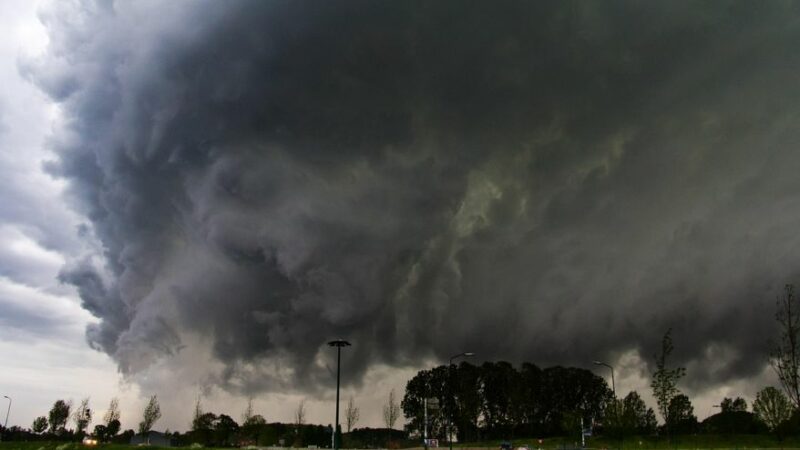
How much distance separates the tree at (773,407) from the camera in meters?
92.6

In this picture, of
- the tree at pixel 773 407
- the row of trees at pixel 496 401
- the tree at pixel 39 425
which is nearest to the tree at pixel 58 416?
the tree at pixel 39 425

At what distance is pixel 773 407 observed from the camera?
93188 mm

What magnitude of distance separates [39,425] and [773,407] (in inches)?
5559

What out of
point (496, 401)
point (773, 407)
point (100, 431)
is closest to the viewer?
point (773, 407)

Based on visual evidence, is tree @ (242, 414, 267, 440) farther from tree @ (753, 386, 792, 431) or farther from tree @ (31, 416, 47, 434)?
tree @ (753, 386, 792, 431)

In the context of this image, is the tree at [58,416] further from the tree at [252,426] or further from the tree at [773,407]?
the tree at [773,407]

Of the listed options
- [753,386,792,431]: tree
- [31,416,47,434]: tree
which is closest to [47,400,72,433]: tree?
[31,416,47,434]: tree

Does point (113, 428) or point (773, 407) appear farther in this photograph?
point (113, 428)

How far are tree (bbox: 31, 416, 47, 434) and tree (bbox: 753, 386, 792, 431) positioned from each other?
456 ft

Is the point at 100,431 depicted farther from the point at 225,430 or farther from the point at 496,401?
the point at 496,401

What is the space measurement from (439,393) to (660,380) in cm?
8793

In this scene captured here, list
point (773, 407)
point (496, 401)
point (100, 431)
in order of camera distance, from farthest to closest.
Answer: point (496, 401), point (100, 431), point (773, 407)

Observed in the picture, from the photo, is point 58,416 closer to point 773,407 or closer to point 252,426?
point 252,426

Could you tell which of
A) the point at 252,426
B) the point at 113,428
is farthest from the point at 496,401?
the point at 113,428
